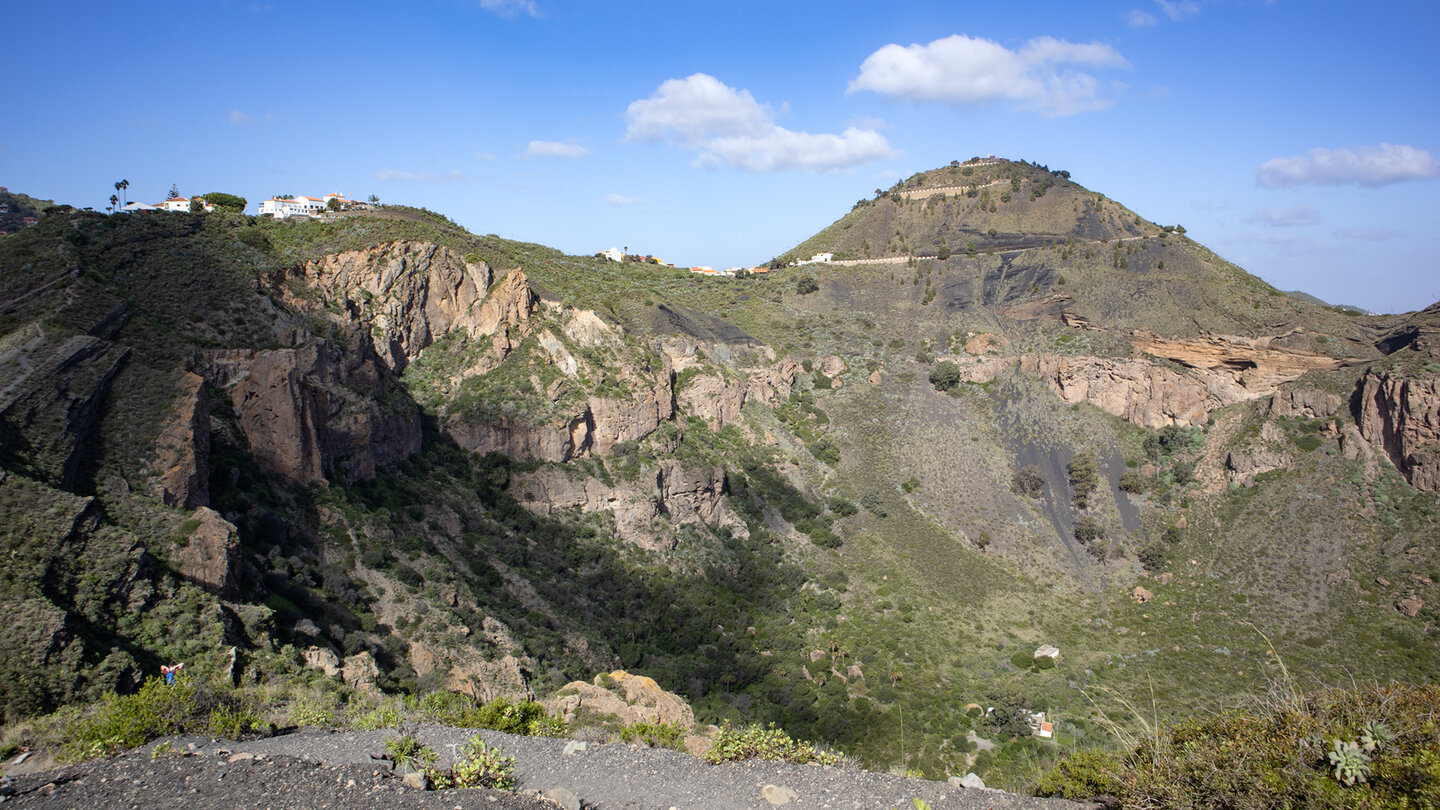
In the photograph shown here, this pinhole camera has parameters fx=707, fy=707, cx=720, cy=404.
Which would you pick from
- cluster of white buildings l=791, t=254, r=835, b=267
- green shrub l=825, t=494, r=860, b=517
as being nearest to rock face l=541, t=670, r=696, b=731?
green shrub l=825, t=494, r=860, b=517

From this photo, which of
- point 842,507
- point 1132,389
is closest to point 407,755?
point 842,507

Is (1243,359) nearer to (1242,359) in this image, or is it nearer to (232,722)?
(1242,359)

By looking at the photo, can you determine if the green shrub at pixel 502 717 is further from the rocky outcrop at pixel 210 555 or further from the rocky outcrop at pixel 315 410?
the rocky outcrop at pixel 315 410

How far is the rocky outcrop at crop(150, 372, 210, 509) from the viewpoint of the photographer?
23.4 metres

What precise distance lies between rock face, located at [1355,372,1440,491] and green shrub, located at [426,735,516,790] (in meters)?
57.2

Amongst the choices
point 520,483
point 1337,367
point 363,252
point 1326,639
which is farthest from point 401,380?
point 1337,367

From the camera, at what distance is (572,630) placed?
110 feet

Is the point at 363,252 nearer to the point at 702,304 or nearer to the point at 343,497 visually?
the point at 343,497

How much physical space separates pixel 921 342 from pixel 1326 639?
126 feet

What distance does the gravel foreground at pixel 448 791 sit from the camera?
36.0 feet

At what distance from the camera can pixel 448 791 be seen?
39.0ft

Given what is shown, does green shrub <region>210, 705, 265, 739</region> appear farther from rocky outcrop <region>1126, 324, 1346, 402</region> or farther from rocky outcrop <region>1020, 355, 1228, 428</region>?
rocky outcrop <region>1126, 324, 1346, 402</region>

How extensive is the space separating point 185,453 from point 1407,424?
2588 inches

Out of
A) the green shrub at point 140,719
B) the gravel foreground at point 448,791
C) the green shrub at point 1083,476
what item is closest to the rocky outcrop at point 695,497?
the green shrub at point 1083,476
